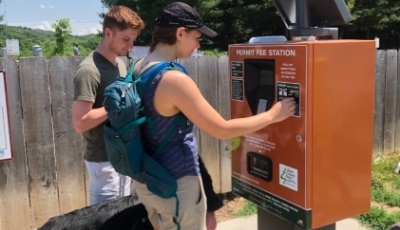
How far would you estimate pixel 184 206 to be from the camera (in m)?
2.03

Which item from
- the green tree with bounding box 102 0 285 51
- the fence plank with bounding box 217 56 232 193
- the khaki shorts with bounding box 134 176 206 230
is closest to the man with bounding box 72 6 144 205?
the khaki shorts with bounding box 134 176 206 230

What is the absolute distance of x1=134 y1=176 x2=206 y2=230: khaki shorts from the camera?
204 cm

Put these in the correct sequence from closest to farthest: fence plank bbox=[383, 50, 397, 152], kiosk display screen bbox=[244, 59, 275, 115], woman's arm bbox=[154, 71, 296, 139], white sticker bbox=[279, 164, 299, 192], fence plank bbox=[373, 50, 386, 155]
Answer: woman's arm bbox=[154, 71, 296, 139] → white sticker bbox=[279, 164, 299, 192] → kiosk display screen bbox=[244, 59, 275, 115] → fence plank bbox=[373, 50, 386, 155] → fence plank bbox=[383, 50, 397, 152]

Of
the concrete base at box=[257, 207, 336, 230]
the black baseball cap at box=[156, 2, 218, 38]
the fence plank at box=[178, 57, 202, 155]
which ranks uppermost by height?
the black baseball cap at box=[156, 2, 218, 38]

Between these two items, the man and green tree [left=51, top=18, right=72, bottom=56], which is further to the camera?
green tree [left=51, top=18, right=72, bottom=56]

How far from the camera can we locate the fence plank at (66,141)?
3721mm

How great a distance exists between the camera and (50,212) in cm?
383

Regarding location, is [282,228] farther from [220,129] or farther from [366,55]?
[366,55]

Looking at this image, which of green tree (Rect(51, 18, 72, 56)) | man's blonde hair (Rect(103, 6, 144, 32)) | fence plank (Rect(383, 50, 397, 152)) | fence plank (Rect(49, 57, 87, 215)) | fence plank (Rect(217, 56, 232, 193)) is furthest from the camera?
green tree (Rect(51, 18, 72, 56))

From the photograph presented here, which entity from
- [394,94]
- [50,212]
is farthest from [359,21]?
[50,212]

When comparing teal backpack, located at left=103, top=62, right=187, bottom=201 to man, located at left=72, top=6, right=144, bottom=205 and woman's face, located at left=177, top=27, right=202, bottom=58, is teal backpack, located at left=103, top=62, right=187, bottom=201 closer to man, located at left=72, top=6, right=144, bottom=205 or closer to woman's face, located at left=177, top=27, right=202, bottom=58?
woman's face, located at left=177, top=27, right=202, bottom=58

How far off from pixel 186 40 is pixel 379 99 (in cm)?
438

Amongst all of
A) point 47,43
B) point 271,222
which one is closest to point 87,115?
point 271,222

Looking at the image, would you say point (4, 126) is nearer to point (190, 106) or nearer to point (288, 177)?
point (190, 106)
